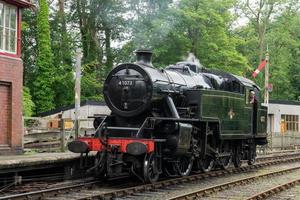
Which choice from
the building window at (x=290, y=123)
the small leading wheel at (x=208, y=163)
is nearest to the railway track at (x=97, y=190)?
the small leading wheel at (x=208, y=163)

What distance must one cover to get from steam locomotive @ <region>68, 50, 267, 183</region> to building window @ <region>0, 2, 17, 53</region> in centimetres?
427

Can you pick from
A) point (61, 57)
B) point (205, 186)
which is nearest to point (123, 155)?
point (205, 186)

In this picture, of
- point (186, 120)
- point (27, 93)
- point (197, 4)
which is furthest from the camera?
point (197, 4)

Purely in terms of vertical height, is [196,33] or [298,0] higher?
[298,0]

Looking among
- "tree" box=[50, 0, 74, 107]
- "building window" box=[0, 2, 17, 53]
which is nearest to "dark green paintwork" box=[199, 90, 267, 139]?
"building window" box=[0, 2, 17, 53]

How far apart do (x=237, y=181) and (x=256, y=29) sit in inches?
1438

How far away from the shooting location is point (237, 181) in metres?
13.1

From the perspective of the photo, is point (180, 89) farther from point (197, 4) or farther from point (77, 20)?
point (77, 20)

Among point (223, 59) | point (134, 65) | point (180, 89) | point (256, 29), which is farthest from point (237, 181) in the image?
point (256, 29)

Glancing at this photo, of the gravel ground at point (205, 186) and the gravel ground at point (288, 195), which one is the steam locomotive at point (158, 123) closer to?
the gravel ground at point (205, 186)

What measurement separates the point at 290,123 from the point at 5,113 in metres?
29.2

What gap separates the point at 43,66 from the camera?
108 feet

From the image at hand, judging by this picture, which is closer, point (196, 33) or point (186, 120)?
point (186, 120)

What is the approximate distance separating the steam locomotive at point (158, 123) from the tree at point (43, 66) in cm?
1927
